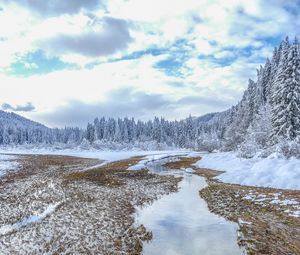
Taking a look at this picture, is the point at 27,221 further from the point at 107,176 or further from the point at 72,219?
the point at 107,176

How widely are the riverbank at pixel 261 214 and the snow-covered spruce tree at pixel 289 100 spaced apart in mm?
17757

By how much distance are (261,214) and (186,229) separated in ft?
14.0

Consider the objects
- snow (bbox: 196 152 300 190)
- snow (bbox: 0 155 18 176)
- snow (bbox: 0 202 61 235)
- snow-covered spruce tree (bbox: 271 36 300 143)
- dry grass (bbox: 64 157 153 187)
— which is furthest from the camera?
snow-covered spruce tree (bbox: 271 36 300 143)

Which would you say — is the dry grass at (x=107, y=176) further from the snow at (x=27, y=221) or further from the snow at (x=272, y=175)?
the snow at (x=27, y=221)

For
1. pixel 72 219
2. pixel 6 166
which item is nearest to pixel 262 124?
pixel 6 166

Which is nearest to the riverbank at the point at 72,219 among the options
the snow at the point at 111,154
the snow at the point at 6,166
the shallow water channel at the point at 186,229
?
the shallow water channel at the point at 186,229

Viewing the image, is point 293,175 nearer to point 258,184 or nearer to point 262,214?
point 258,184

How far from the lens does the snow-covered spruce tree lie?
37562 mm

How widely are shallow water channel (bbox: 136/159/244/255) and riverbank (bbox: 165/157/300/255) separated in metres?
0.58

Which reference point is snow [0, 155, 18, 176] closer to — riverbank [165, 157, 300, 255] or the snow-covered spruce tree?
riverbank [165, 157, 300, 255]

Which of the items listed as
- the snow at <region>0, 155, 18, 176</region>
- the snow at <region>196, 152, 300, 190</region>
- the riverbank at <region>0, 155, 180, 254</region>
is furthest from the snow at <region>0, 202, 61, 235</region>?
the snow at <region>0, 155, 18, 176</region>

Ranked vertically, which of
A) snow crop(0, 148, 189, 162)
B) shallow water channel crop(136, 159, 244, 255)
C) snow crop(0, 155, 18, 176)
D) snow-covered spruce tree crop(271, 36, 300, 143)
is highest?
snow-covered spruce tree crop(271, 36, 300, 143)

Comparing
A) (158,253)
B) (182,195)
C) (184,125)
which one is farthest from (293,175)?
(184,125)

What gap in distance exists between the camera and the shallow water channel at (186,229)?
1078 centimetres
